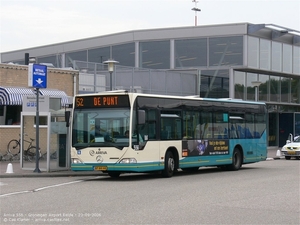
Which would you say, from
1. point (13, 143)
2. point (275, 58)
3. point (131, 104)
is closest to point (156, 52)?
point (275, 58)

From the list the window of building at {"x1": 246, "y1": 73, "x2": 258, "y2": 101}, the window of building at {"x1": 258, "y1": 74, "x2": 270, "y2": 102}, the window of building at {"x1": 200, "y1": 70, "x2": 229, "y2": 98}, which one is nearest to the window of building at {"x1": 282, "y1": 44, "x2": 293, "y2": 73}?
the window of building at {"x1": 258, "y1": 74, "x2": 270, "y2": 102}

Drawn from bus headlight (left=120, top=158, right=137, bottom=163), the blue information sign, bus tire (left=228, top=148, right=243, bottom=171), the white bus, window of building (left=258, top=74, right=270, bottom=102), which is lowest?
bus tire (left=228, top=148, right=243, bottom=171)

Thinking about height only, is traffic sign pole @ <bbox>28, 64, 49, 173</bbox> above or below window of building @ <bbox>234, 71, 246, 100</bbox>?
below

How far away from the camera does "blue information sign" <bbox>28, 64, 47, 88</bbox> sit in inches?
889

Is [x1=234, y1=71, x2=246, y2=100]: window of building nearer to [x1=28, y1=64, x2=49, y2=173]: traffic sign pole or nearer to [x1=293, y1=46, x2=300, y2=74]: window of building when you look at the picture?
[x1=293, y1=46, x2=300, y2=74]: window of building

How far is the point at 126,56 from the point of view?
143ft

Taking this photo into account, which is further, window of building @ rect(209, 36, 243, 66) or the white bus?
window of building @ rect(209, 36, 243, 66)

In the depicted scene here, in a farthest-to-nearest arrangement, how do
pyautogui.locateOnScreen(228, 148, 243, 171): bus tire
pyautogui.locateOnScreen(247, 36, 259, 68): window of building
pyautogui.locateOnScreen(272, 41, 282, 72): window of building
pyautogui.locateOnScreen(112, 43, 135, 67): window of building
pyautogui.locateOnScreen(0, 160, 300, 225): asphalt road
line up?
pyautogui.locateOnScreen(272, 41, 282, 72): window of building → pyautogui.locateOnScreen(112, 43, 135, 67): window of building → pyautogui.locateOnScreen(247, 36, 259, 68): window of building → pyautogui.locateOnScreen(228, 148, 243, 171): bus tire → pyautogui.locateOnScreen(0, 160, 300, 225): asphalt road

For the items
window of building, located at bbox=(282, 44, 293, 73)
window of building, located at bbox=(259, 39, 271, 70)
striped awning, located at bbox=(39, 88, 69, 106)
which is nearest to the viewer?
striped awning, located at bbox=(39, 88, 69, 106)

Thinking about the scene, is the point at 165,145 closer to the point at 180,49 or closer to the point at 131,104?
the point at 131,104

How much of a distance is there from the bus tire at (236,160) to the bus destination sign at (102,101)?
7.00 metres

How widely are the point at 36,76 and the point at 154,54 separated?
20628mm

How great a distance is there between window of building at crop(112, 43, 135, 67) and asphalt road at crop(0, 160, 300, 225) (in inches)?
934

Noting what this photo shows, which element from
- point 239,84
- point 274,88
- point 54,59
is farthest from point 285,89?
point 54,59
